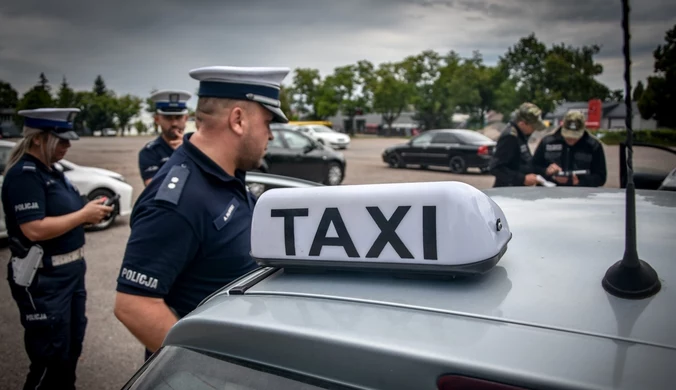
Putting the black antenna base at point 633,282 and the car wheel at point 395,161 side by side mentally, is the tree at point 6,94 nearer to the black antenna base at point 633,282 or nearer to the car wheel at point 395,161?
the black antenna base at point 633,282

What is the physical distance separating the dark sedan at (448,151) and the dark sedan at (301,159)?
382cm

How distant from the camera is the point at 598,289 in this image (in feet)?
2.80

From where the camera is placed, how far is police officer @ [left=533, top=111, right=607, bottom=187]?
412cm

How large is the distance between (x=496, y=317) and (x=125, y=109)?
50386 millimetres

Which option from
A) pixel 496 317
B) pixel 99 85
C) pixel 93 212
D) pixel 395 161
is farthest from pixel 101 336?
pixel 99 85

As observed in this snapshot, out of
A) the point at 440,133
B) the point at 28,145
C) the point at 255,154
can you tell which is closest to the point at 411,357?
the point at 255,154

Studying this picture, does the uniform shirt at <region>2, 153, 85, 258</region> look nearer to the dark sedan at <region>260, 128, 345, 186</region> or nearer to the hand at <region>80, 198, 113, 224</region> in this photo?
the hand at <region>80, 198, 113, 224</region>

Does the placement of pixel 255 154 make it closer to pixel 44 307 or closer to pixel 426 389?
pixel 426 389

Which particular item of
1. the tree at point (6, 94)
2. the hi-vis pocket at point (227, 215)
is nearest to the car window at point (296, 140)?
the tree at point (6, 94)

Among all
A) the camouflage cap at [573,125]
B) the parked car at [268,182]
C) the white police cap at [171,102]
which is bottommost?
the parked car at [268,182]

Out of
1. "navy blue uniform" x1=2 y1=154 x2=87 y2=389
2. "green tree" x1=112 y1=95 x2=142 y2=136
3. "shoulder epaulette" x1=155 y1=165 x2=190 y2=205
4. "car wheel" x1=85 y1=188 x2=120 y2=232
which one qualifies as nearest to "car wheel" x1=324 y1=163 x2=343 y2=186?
"car wheel" x1=85 y1=188 x2=120 y2=232

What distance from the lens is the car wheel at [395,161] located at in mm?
16562

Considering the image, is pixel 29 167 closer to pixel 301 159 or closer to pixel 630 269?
pixel 630 269

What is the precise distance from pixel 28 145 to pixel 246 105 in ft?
5.27
